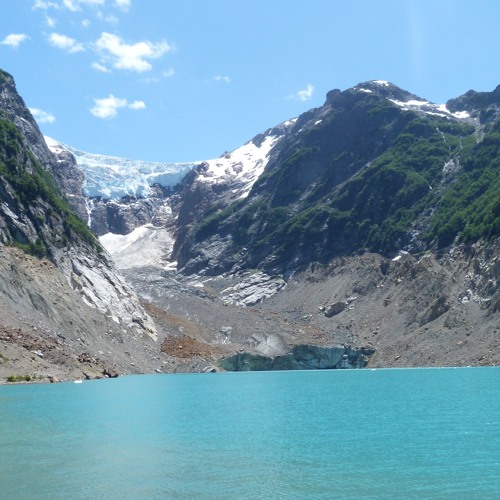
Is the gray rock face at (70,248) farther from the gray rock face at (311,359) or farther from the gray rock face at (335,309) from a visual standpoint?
the gray rock face at (335,309)

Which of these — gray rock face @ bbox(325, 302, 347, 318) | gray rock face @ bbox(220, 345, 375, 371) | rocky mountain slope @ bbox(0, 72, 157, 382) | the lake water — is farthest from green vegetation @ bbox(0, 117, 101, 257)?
the lake water

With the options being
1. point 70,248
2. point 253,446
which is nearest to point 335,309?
point 70,248

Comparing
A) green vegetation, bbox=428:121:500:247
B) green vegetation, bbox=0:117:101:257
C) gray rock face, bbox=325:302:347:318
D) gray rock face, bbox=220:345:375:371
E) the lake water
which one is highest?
green vegetation, bbox=428:121:500:247

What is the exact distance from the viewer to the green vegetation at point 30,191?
12325 cm

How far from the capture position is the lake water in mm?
28000

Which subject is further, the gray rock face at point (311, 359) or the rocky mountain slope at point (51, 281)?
the gray rock face at point (311, 359)

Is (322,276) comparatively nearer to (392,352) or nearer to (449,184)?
(449,184)

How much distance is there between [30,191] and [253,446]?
101m

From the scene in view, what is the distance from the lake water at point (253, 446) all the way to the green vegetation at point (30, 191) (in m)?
63.3

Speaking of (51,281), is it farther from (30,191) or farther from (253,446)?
(253,446)

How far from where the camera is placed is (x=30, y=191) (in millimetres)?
128125

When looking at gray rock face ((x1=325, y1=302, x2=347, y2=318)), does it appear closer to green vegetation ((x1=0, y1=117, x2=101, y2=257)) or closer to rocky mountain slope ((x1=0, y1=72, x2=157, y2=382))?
rocky mountain slope ((x1=0, y1=72, x2=157, y2=382))

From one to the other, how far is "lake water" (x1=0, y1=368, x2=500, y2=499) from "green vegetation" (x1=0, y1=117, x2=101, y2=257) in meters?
63.3

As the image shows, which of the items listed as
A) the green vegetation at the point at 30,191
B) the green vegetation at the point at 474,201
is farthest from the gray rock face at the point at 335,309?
the green vegetation at the point at 30,191
